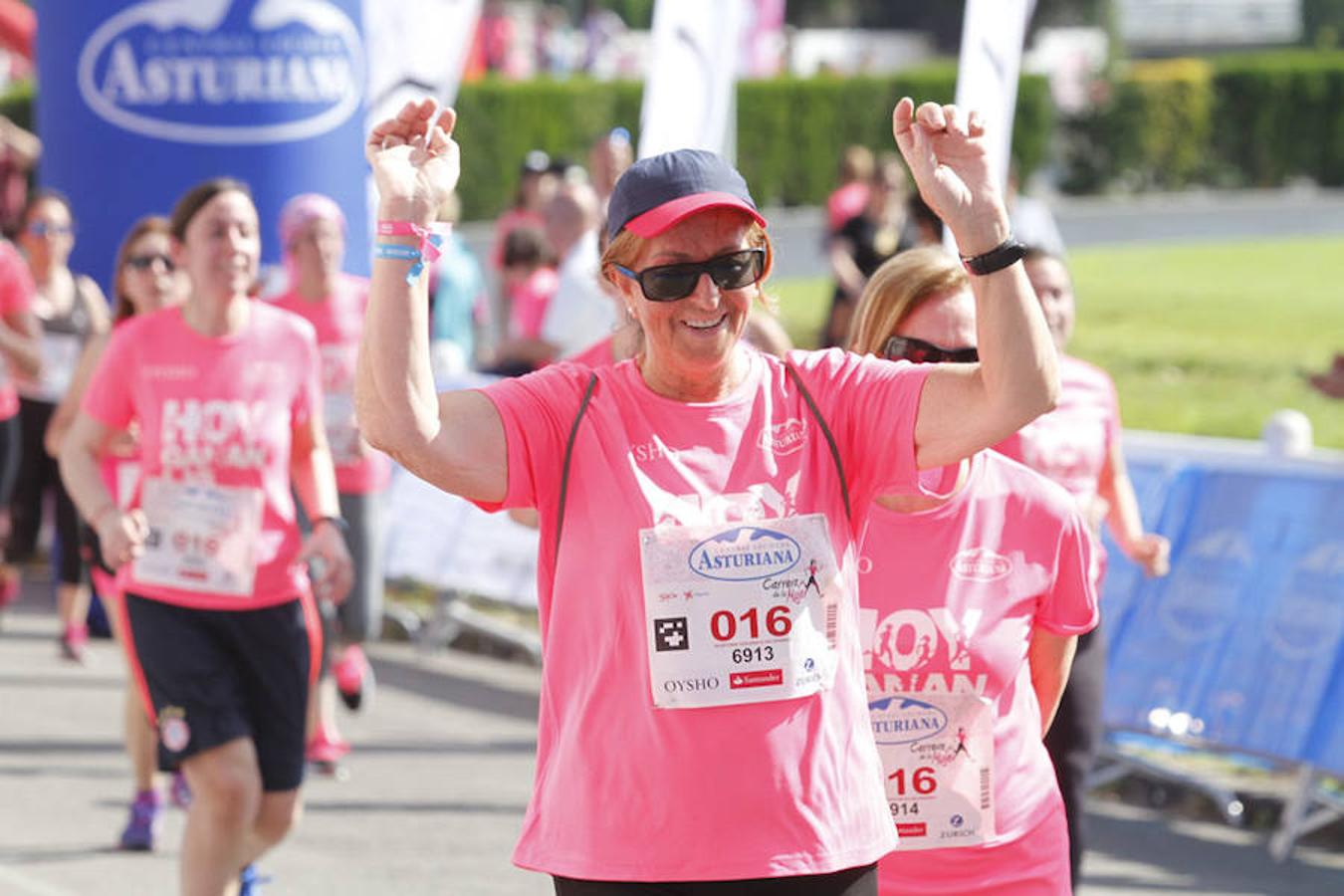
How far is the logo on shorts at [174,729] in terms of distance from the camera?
6008mm

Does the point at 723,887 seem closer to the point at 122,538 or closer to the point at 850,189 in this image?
the point at 122,538

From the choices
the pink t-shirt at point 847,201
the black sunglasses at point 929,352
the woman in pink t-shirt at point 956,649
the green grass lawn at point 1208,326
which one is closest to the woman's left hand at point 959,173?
the woman in pink t-shirt at point 956,649

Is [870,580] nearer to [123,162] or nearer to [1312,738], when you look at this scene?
[1312,738]

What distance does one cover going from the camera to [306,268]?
875 centimetres

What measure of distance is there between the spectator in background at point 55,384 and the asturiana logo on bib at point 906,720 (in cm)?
699

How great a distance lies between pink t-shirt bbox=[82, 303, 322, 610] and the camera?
6383 mm

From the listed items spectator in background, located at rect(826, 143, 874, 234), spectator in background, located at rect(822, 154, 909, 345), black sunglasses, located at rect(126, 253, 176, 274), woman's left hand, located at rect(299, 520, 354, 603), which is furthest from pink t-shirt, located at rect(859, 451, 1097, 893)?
spectator in background, located at rect(826, 143, 874, 234)

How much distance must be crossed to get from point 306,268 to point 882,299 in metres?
4.73

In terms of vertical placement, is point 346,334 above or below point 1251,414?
above

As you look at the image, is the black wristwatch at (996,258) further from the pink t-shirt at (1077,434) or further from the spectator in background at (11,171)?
the spectator in background at (11,171)

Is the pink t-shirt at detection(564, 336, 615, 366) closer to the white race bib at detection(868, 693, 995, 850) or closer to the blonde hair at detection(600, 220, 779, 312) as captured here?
the white race bib at detection(868, 693, 995, 850)

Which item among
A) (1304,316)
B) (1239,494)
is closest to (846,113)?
(1304,316)

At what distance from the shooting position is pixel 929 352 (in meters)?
4.28

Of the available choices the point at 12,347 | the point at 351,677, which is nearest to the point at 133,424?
the point at 351,677
